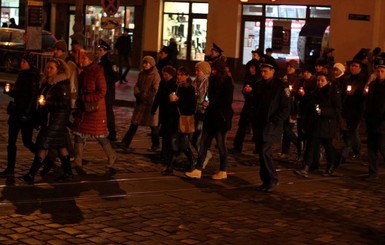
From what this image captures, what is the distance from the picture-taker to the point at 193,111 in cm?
1170

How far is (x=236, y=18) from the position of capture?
30.3 m

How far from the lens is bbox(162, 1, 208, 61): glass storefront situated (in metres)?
32.2

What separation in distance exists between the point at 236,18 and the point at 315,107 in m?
18.5

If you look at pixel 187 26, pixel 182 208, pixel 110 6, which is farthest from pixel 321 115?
pixel 187 26

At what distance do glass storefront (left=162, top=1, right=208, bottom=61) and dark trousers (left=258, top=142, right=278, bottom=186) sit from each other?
69.8ft

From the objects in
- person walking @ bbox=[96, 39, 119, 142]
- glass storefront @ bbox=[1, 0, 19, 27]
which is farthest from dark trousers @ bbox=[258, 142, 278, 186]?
glass storefront @ bbox=[1, 0, 19, 27]

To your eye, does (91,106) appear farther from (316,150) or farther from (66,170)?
(316,150)

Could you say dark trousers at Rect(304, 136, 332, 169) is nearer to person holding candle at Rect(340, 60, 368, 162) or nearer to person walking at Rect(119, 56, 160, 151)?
person holding candle at Rect(340, 60, 368, 162)

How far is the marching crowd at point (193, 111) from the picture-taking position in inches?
413

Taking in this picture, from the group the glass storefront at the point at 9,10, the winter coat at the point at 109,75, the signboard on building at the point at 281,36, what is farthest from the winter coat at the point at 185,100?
the glass storefront at the point at 9,10

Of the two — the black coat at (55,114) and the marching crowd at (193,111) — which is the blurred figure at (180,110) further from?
the black coat at (55,114)

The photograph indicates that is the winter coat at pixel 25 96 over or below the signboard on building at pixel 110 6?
below

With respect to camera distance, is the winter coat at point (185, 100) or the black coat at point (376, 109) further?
the black coat at point (376, 109)

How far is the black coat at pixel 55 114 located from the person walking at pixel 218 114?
6.92 feet
